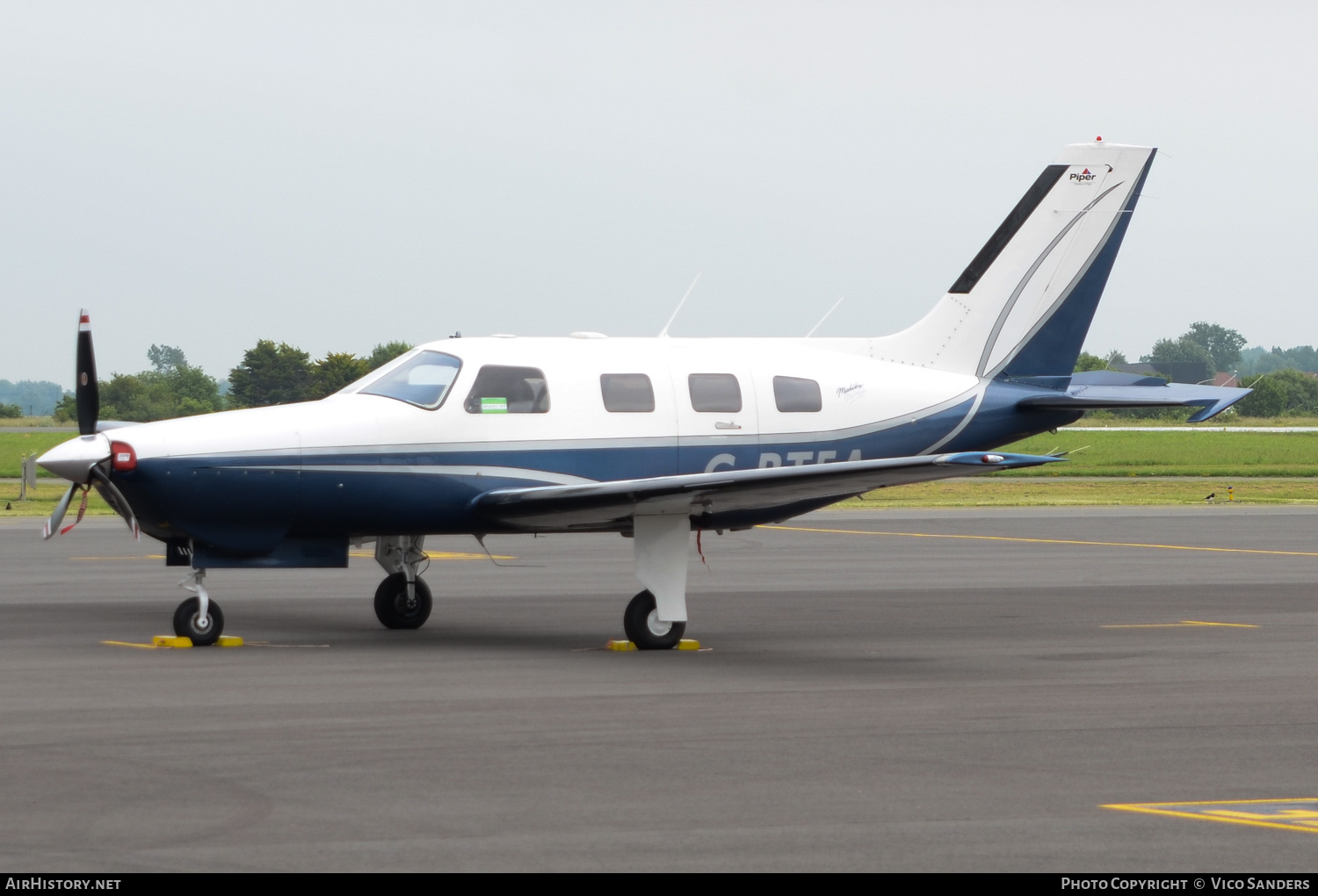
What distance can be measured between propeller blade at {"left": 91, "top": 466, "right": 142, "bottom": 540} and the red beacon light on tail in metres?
0.12

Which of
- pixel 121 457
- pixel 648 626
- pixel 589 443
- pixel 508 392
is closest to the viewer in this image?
pixel 121 457

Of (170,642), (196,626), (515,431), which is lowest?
(170,642)

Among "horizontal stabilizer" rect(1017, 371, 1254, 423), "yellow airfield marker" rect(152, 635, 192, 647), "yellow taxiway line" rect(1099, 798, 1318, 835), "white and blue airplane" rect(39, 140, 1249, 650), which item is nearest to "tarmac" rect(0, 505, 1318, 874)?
"yellow taxiway line" rect(1099, 798, 1318, 835)

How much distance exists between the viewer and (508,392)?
15.4 metres

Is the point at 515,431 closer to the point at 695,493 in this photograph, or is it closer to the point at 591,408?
the point at 591,408

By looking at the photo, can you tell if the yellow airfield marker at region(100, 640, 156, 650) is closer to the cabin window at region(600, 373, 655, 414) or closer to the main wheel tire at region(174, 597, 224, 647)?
the main wheel tire at region(174, 597, 224, 647)

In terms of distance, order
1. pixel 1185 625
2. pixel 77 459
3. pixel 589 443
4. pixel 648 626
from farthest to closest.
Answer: pixel 1185 625
pixel 589 443
pixel 648 626
pixel 77 459

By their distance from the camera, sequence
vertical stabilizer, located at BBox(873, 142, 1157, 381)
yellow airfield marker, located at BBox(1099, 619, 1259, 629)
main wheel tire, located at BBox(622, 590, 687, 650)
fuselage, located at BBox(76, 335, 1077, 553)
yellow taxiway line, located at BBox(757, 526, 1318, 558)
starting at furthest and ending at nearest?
yellow taxiway line, located at BBox(757, 526, 1318, 558) → vertical stabilizer, located at BBox(873, 142, 1157, 381) → yellow airfield marker, located at BBox(1099, 619, 1259, 629) → main wheel tire, located at BBox(622, 590, 687, 650) → fuselage, located at BBox(76, 335, 1077, 553)

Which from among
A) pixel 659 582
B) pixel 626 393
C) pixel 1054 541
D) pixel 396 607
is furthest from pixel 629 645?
pixel 1054 541

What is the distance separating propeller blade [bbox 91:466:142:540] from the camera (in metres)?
13.9

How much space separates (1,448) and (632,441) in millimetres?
64374

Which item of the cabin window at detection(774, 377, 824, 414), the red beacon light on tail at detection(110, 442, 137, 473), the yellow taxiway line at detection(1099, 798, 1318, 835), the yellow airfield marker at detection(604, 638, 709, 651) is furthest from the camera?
the cabin window at detection(774, 377, 824, 414)

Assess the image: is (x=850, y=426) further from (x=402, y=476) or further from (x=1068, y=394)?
(x=402, y=476)

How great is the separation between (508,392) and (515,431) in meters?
0.38
